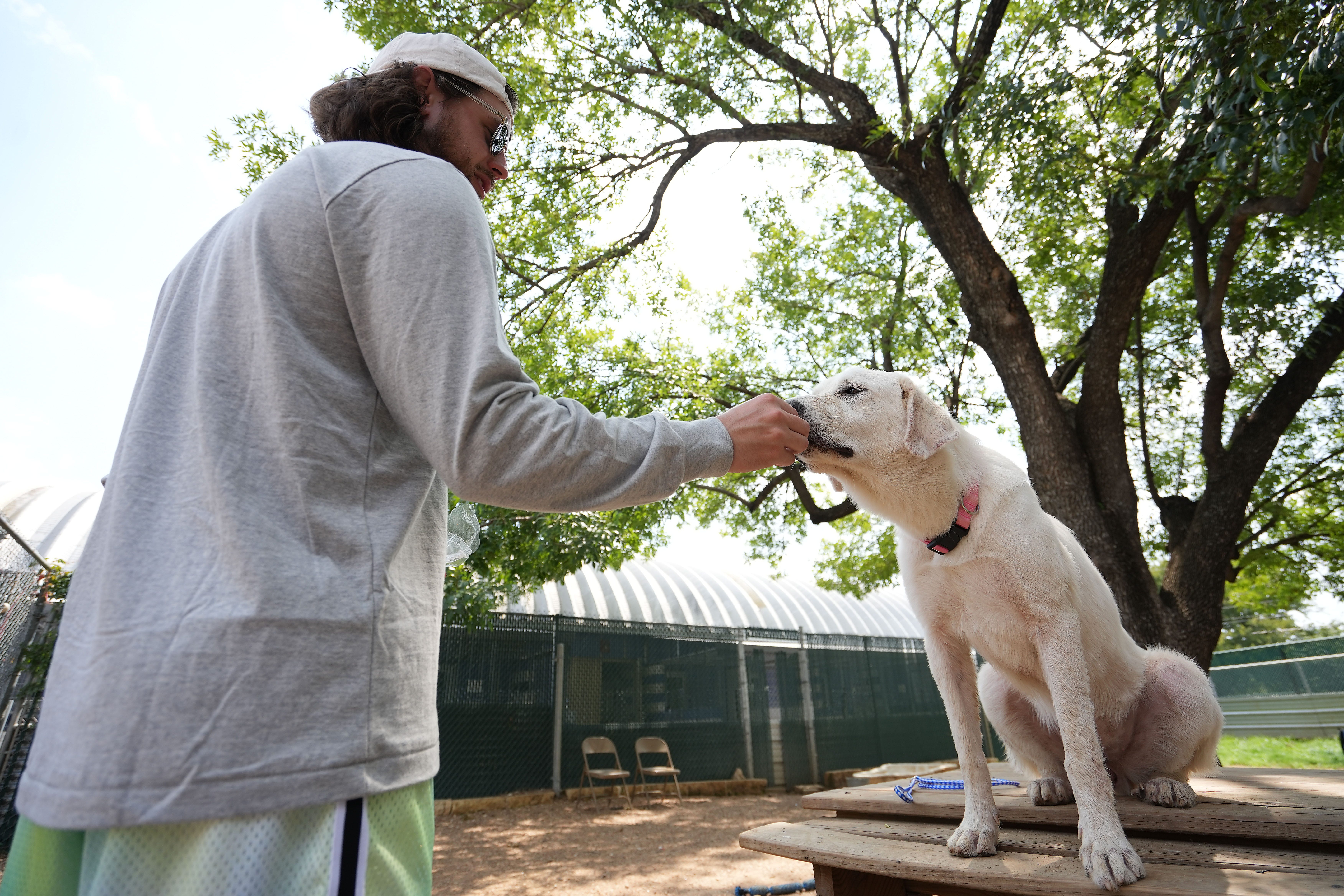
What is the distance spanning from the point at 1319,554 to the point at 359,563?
16977 millimetres

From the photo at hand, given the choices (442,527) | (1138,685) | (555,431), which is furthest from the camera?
(1138,685)

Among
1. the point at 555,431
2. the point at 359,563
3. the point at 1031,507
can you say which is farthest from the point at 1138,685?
the point at 359,563

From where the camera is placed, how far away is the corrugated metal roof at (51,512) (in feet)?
46.9

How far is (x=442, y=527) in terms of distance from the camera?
140 cm

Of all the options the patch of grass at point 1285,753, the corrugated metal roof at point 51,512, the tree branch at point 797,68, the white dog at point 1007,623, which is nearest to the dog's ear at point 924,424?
the white dog at point 1007,623

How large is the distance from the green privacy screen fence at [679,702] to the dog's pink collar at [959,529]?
1065 cm

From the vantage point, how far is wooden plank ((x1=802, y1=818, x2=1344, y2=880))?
6.75 feet

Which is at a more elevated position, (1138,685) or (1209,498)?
(1209,498)

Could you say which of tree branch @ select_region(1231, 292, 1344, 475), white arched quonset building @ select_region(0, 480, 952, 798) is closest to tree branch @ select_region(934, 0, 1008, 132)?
tree branch @ select_region(1231, 292, 1344, 475)

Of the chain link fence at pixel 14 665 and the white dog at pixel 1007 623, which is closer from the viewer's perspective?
the white dog at pixel 1007 623

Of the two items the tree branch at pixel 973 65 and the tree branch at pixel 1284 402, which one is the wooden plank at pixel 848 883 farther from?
the tree branch at pixel 1284 402

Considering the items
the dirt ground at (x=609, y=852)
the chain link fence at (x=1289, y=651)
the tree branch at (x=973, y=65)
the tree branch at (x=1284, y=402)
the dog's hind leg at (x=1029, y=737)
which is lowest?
the dirt ground at (x=609, y=852)

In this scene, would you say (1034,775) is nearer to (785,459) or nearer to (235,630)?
(785,459)

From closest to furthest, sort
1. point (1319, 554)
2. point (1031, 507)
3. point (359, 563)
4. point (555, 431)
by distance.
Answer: point (359, 563)
point (555, 431)
point (1031, 507)
point (1319, 554)
